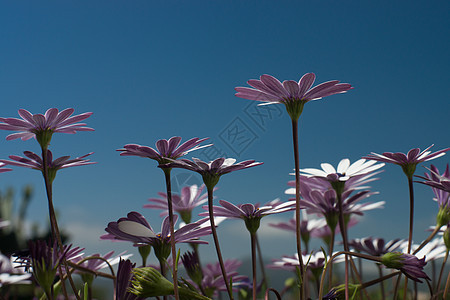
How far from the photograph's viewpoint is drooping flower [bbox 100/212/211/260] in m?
0.66

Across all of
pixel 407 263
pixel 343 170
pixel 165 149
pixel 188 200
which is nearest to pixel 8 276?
pixel 188 200

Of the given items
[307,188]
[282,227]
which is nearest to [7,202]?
[282,227]

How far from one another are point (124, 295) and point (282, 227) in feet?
2.20

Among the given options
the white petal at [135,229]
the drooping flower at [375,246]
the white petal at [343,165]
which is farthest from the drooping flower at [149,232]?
the drooping flower at [375,246]

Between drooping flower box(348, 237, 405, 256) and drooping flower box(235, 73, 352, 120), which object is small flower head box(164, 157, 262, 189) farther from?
drooping flower box(348, 237, 405, 256)

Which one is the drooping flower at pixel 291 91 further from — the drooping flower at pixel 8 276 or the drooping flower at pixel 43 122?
the drooping flower at pixel 8 276

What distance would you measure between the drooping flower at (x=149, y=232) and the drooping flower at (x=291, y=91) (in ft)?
0.76

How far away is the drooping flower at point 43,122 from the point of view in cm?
76

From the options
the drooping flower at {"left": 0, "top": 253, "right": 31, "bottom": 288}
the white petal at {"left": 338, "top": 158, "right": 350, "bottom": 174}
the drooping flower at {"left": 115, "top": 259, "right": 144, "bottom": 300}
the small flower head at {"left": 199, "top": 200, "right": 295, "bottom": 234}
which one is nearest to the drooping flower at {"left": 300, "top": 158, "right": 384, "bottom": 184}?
the white petal at {"left": 338, "top": 158, "right": 350, "bottom": 174}

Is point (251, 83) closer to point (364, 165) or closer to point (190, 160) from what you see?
point (190, 160)

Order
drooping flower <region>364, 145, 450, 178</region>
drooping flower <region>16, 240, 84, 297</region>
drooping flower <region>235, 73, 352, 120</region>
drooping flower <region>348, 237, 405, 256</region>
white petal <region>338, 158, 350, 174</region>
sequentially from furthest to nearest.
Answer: drooping flower <region>348, 237, 405, 256</region> → white petal <region>338, 158, 350, 174</region> → drooping flower <region>364, 145, 450, 178</region> → drooping flower <region>235, 73, 352, 120</region> → drooping flower <region>16, 240, 84, 297</region>

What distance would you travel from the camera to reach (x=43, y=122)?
2.52ft

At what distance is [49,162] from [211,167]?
0.34m

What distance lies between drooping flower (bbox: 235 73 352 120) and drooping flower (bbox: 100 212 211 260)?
0.23m
